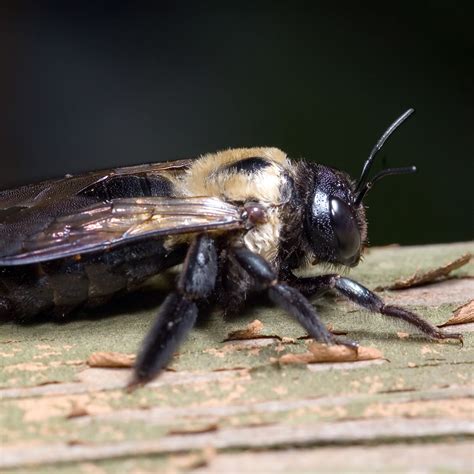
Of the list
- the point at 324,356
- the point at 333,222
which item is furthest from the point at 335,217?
the point at 324,356

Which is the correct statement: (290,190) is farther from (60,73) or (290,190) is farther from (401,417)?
(60,73)

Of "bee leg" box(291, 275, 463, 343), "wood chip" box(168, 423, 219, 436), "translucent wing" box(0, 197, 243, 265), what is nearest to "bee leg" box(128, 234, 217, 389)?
"translucent wing" box(0, 197, 243, 265)

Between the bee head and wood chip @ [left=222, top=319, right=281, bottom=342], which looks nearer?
wood chip @ [left=222, top=319, right=281, bottom=342]

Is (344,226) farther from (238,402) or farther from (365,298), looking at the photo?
(238,402)

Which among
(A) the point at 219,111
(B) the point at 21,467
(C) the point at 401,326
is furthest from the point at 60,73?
(B) the point at 21,467

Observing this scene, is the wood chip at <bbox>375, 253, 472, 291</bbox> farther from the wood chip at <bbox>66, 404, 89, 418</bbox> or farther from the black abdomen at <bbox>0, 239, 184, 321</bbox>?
the wood chip at <bbox>66, 404, 89, 418</bbox>

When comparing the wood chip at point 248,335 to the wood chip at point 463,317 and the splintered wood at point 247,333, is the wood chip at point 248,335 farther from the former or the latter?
the wood chip at point 463,317

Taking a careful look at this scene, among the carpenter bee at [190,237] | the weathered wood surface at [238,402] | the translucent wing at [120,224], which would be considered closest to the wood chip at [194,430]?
the weathered wood surface at [238,402]
